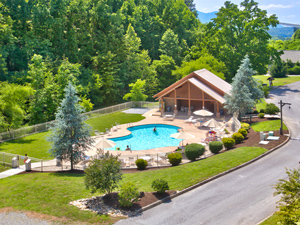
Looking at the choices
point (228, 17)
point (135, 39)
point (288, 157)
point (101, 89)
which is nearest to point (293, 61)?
point (228, 17)

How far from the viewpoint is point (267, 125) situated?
120 feet

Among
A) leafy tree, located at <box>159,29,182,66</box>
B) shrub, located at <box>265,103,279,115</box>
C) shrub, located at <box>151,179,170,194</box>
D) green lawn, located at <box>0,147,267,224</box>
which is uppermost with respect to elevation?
leafy tree, located at <box>159,29,182,66</box>

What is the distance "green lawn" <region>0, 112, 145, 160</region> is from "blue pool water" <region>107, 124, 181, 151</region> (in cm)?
405

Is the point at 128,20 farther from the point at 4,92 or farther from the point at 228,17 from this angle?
the point at 4,92

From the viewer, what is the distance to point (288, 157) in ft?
85.3

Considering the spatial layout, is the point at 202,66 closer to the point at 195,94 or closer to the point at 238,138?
the point at 195,94

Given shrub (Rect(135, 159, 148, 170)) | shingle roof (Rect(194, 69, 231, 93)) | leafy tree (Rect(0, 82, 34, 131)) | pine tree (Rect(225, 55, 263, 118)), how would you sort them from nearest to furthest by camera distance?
shrub (Rect(135, 159, 148, 170)), leafy tree (Rect(0, 82, 34, 131)), pine tree (Rect(225, 55, 263, 118)), shingle roof (Rect(194, 69, 231, 93))

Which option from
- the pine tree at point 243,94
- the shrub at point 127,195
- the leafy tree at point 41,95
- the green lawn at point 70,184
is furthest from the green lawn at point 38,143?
the pine tree at point 243,94

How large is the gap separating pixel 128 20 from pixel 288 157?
60832 millimetres

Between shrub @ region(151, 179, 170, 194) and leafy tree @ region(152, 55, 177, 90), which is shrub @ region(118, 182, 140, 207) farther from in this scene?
leafy tree @ region(152, 55, 177, 90)

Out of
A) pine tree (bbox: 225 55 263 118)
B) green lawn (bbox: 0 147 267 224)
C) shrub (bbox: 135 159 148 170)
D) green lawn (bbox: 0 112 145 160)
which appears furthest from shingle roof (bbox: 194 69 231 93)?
shrub (bbox: 135 159 148 170)

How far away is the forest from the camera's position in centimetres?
4470

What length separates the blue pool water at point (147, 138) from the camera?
112 feet

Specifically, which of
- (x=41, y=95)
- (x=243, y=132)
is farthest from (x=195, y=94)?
(x=41, y=95)
